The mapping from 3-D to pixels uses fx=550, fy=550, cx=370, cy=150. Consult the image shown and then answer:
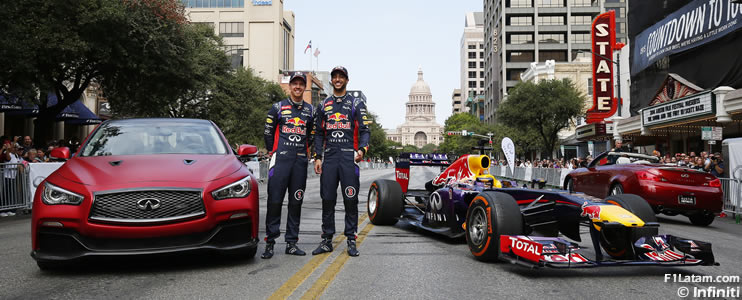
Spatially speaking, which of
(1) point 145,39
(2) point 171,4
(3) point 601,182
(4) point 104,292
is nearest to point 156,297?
(4) point 104,292

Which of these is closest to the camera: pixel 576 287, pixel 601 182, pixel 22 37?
pixel 576 287

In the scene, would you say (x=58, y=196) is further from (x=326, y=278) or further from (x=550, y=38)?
(x=550, y=38)

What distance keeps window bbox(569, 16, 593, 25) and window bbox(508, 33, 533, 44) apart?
5.47 metres

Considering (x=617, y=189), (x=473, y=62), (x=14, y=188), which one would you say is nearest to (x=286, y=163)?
(x=617, y=189)

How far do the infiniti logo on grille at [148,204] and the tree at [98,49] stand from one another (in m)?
11.9

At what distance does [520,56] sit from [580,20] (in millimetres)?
8843

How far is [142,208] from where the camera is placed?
449cm

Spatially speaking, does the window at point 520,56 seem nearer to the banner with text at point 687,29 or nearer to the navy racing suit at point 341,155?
the banner with text at point 687,29

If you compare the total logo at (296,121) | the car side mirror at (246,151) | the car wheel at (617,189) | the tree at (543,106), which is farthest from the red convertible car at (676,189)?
the tree at (543,106)

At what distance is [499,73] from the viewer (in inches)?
3108

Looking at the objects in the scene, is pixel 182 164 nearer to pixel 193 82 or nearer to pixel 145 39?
pixel 145 39

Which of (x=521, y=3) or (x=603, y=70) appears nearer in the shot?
(x=603, y=70)

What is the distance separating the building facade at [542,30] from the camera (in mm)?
72062

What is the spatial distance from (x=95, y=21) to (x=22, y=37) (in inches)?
81.5
